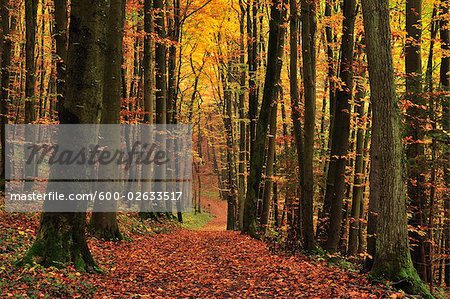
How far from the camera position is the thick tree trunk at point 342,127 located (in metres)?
12.6

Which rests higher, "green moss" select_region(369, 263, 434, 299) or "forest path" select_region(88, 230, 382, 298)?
"green moss" select_region(369, 263, 434, 299)

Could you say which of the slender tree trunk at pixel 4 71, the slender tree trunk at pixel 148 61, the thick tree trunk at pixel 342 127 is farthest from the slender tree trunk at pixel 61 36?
the thick tree trunk at pixel 342 127

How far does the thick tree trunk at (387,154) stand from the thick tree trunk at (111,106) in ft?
25.6

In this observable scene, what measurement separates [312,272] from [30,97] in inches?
431

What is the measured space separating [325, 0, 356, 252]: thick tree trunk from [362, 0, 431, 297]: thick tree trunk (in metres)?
4.84

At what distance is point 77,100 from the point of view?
783cm

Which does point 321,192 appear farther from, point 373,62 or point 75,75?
point 75,75

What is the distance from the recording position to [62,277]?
7043 mm

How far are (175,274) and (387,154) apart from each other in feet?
17.0

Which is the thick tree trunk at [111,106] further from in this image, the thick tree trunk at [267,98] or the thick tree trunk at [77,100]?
the thick tree trunk at [267,98]

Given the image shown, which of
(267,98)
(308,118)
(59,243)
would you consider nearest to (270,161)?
(267,98)

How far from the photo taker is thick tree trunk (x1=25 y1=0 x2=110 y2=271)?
7676 mm

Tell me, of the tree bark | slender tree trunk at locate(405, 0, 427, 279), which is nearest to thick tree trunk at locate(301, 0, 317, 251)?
the tree bark

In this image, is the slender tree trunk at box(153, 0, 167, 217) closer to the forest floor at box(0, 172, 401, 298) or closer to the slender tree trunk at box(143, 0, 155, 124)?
the slender tree trunk at box(143, 0, 155, 124)
